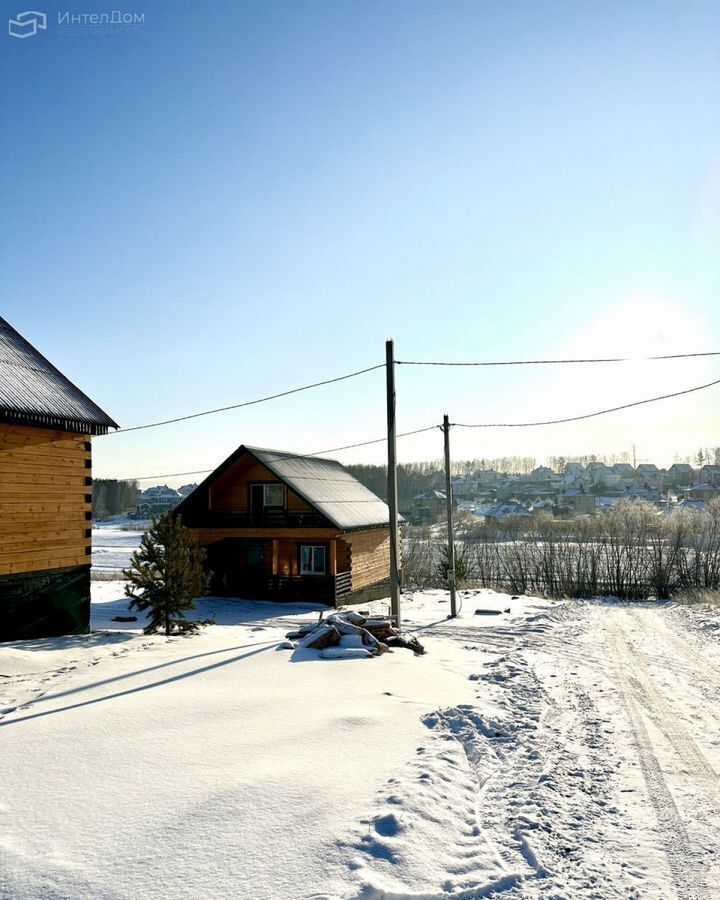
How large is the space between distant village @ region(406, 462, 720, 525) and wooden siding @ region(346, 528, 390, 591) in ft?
199

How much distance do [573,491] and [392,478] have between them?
106976mm

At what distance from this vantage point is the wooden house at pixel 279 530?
23984mm

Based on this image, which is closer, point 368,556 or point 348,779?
point 348,779

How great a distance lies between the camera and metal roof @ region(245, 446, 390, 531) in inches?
939

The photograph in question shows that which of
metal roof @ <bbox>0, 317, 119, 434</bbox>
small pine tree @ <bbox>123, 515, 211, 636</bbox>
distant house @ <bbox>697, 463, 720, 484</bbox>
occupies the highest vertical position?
distant house @ <bbox>697, 463, 720, 484</bbox>

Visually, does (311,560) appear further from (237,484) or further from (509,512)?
(509,512)

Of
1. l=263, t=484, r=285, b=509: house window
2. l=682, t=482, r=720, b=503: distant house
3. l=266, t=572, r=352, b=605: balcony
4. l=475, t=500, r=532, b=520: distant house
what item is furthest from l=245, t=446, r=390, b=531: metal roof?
l=682, t=482, r=720, b=503: distant house

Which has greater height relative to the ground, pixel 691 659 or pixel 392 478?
pixel 392 478

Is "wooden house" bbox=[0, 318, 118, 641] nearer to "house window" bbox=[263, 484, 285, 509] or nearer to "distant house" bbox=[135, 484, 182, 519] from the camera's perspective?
"house window" bbox=[263, 484, 285, 509]

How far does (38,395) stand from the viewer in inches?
516

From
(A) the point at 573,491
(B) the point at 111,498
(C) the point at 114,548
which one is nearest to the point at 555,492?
(A) the point at 573,491

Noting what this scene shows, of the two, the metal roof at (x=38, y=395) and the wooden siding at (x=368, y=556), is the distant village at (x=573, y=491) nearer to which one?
the wooden siding at (x=368, y=556)

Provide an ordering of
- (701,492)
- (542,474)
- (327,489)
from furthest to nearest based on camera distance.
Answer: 1. (542,474)
2. (701,492)
3. (327,489)

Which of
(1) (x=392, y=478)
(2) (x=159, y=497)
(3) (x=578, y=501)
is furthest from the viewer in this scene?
(2) (x=159, y=497)
